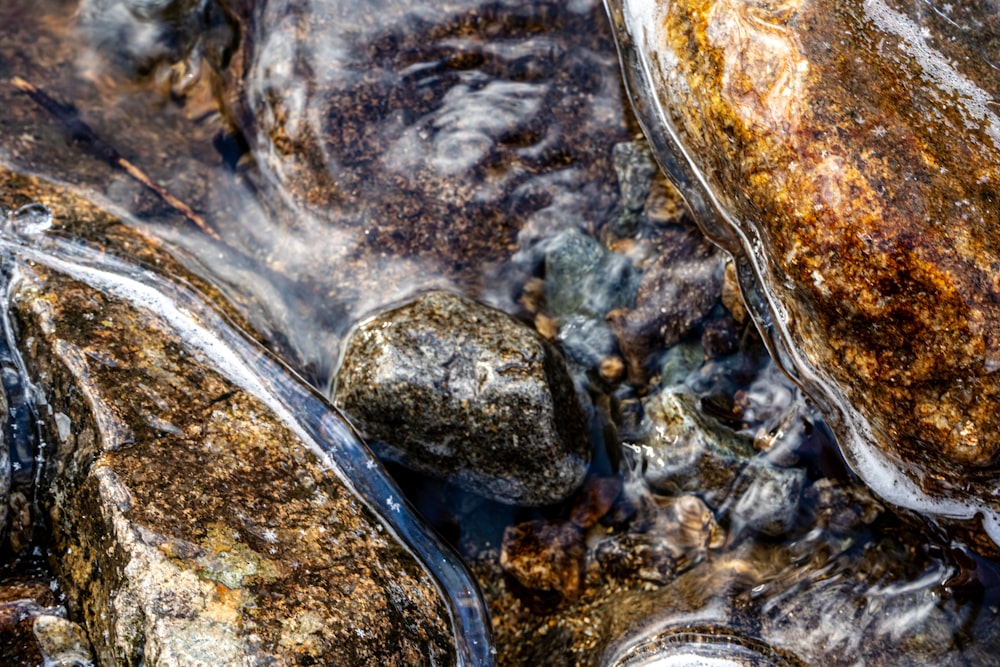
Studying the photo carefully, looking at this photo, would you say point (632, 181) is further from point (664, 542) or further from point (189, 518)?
point (189, 518)

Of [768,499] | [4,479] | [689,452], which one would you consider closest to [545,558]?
[689,452]

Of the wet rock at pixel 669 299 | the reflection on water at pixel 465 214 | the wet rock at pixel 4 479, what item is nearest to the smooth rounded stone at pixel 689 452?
the reflection on water at pixel 465 214

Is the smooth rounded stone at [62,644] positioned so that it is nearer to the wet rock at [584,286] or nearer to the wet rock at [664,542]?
the wet rock at [664,542]

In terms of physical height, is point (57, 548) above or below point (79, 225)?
below

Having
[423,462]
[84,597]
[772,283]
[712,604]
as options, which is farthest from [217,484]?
[772,283]

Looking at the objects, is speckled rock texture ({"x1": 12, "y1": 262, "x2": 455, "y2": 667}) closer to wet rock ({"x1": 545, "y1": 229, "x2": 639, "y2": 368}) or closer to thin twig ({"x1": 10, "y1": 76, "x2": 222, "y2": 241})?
thin twig ({"x1": 10, "y1": 76, "x2": 222, "y2": 241})

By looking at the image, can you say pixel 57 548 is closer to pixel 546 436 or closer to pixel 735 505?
pixel 546 436

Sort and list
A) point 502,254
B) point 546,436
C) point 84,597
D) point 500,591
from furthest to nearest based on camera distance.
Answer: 1. point 502,254
2. point 500,591
3. point 546,436
4. point 84,597

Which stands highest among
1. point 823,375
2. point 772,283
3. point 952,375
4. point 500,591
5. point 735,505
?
point 952,375
